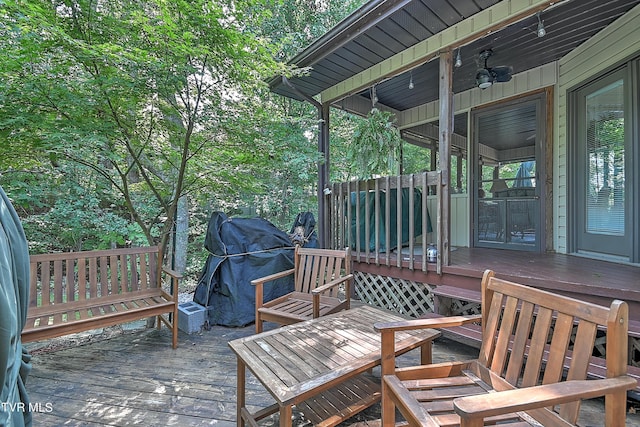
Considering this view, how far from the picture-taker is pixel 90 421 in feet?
6.39

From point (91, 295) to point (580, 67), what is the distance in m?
5.87

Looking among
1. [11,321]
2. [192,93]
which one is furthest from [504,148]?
[11,321]

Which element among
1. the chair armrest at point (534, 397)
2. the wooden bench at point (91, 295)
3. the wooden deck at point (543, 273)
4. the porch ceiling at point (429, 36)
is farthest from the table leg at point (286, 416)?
the porch ceiling at point (429, 36)

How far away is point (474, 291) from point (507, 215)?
7.05 feet

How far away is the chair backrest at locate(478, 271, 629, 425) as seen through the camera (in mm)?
1154

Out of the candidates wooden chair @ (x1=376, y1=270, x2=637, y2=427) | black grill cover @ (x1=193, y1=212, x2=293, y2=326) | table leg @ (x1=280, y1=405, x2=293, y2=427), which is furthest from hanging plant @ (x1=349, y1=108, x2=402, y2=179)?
table leg @ (x1=280, y1=405, x2=293, y2=427)

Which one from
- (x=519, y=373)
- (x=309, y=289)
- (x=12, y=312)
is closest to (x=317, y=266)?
(x=309, y=289)

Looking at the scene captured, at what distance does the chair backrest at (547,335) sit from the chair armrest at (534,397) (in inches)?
3.5

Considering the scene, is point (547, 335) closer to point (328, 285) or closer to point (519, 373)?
point (519, 373)

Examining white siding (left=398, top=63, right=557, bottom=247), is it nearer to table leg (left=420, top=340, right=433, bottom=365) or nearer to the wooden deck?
the wooden deck

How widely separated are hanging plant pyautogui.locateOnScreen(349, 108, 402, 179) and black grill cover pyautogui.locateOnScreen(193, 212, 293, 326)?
1471 millimetres

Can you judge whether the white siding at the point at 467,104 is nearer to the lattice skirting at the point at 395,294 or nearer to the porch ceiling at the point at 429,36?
the porch ceiling at the point at 429,36

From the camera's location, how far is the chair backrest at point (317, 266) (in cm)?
311

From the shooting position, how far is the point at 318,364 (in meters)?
1.71
